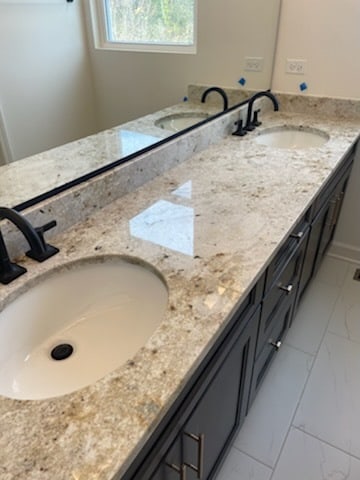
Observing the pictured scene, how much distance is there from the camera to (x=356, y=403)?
1554 mm

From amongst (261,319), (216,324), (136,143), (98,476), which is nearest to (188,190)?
(136,143)

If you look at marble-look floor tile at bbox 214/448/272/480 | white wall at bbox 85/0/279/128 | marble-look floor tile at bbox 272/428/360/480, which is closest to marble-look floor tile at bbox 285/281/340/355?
marble-look floor tile at bbox 272/428/360/480

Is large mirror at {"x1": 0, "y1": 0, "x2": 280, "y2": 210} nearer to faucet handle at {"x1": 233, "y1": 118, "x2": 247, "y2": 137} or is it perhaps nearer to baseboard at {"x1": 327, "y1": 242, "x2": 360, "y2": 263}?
faucet handle at {"x1": 233, "y1": 118, "x2": 247, "y2": 137}

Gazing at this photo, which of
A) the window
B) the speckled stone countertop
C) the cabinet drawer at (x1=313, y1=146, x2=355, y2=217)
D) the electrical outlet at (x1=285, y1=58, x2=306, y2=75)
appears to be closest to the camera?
the speckled stone countertop

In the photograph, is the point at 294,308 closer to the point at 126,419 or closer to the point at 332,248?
the point at 332,248

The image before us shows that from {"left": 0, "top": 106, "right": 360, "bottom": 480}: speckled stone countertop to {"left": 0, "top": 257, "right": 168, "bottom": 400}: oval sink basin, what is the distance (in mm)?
44

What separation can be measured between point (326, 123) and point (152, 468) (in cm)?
200

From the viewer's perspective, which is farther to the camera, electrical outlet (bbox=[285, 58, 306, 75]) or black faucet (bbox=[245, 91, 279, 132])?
electrical outlet (bbox=[285, 58, 306, 75])

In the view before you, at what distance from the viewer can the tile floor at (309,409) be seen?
1.33 meters

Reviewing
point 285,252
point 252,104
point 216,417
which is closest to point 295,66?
point 252,104

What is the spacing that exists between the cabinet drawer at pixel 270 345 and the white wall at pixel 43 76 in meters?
0.99

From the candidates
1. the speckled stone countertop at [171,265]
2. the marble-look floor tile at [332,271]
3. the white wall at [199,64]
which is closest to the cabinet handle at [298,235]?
the speckled stone countertop at [171,265]

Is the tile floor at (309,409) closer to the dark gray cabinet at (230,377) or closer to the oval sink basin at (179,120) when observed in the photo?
the dark gray cabinet at (230,377)

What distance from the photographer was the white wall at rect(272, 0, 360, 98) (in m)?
1.92
